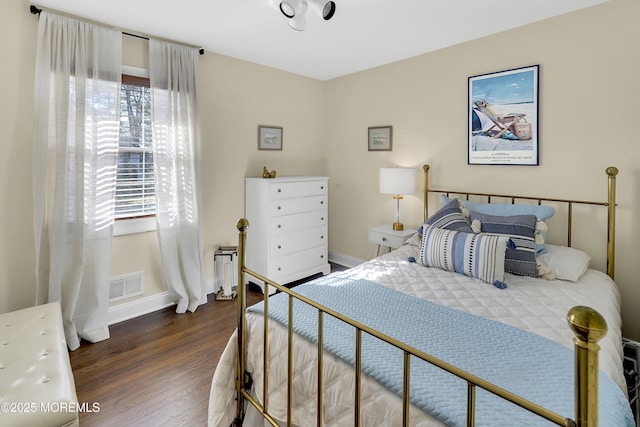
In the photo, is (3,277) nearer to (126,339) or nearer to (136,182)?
(126,339)

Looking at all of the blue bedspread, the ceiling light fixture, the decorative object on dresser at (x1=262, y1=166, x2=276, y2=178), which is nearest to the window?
the decorative object on dresser at (x1=262, y1=166, x2=276, y2=178)

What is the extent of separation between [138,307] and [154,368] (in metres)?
0.94

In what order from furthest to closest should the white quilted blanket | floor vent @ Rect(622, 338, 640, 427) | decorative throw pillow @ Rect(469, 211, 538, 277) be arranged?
decorative throw pillow @ Rect(469, 211, 538, 277) < floor vent @ Rect(622, 338, 640, 427) < the white quilted blanket

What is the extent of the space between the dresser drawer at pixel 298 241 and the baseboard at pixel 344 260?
554 mm

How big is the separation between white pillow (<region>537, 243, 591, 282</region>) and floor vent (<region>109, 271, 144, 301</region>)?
3.24 metres

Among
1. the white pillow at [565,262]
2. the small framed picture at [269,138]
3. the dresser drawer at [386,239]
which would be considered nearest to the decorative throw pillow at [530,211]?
the white pillow at [565,262]

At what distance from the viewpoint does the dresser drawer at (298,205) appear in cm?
350

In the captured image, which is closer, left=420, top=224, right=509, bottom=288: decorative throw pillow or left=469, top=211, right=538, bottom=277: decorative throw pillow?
left=420, top=224, right=509, bottom=288: decorative throw pillow

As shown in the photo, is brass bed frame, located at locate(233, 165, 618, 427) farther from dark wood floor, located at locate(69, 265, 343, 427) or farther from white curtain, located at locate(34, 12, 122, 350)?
white curtain, located at locate(34, 12, 122, 350)

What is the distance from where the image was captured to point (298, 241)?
147 inches

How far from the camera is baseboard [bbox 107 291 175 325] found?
2920 mm

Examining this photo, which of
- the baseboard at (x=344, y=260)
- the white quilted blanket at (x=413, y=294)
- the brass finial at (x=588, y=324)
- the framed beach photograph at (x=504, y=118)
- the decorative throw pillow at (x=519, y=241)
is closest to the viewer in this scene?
the brass finial at (x=588, y=324)

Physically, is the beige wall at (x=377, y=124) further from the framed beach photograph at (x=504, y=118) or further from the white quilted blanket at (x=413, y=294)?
the white quilted blanket at (x=413, y=294)

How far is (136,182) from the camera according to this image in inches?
118
